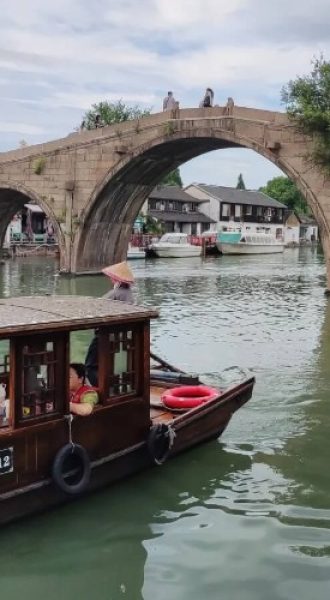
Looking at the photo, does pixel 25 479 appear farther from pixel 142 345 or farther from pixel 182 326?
pixel 182 326

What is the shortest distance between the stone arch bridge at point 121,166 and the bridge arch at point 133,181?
0.03 meters

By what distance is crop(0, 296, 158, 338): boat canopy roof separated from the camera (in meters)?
4.75

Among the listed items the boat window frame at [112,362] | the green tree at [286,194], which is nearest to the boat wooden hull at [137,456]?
the boat window frame at [112,362]

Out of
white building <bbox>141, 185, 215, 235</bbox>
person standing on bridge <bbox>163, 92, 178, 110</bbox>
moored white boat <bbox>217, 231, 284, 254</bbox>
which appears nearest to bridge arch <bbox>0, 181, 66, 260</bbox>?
person standing on bridge <bbox>163, 92, 178, 110</bbox>

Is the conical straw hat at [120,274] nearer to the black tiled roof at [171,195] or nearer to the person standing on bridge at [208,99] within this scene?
the person standing on bridge at [208,99]

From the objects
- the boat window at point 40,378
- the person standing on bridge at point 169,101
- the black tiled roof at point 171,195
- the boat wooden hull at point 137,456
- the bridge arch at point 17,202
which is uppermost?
the person standing on bridge at point 169,101

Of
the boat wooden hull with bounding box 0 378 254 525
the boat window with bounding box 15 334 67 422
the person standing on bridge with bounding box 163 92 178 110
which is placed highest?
the person standing on bridge with bounding box 163 92 178 110

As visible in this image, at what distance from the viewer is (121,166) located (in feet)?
76.9

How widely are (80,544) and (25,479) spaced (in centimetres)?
57

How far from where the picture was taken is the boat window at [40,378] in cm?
479

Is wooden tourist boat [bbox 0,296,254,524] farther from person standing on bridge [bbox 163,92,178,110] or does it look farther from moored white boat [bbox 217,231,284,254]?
moored white boat [bbox 217,231,284,254]

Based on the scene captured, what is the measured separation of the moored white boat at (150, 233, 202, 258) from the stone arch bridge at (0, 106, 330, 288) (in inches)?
414

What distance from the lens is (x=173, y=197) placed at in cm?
5250

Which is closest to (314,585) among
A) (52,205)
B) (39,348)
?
(39,348)
